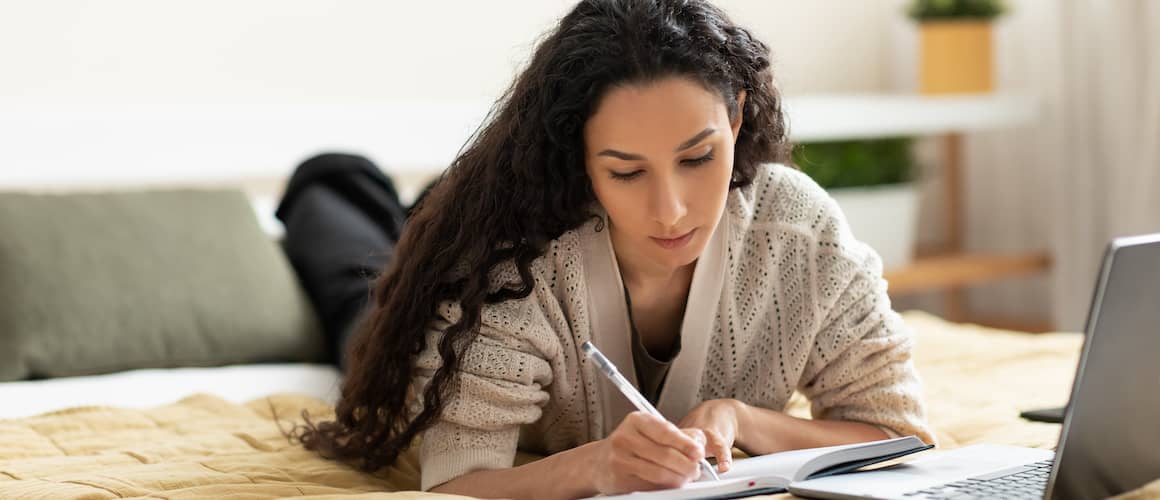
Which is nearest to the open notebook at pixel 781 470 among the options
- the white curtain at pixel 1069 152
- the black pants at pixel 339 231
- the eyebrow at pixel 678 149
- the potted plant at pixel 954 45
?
the eyebrow at pixel 678 149

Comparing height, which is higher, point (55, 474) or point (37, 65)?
point (37, 65)

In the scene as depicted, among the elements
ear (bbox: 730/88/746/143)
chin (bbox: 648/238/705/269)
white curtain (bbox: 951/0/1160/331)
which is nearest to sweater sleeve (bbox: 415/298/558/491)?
chin (bbox: 648/238/705/269)

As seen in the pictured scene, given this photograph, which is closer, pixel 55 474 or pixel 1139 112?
pixel 55 474

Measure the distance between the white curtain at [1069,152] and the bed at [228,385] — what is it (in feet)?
4.62

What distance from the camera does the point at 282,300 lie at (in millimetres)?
2240

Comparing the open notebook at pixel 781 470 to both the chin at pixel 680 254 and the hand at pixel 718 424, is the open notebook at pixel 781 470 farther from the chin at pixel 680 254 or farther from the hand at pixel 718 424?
the chin at pixel 680 254

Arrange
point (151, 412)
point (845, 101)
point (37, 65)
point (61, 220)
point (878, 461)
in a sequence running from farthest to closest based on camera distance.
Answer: point (845, 101)
point (37, 65)
point (61, 220)
point (151, 412)
point (878, 461)

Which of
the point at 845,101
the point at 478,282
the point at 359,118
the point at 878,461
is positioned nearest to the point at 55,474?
the point at 478,282

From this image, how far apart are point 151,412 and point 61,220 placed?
1.79 feet

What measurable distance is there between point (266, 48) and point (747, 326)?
1.90 meters

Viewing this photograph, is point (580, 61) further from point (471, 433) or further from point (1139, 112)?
point (1139, 112)

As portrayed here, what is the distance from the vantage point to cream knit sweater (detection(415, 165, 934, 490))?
138 cm

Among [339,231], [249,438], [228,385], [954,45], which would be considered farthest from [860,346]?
[954,45]

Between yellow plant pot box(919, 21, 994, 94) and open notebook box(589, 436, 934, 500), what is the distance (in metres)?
2.71
